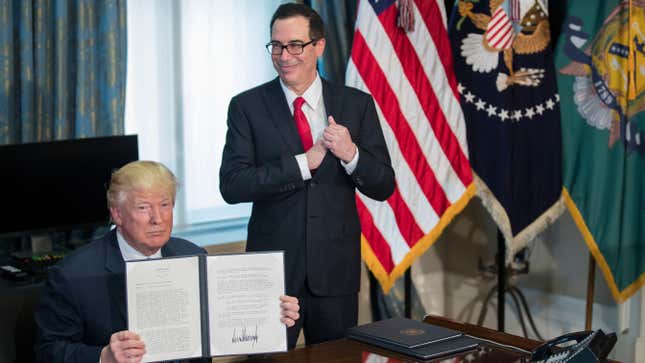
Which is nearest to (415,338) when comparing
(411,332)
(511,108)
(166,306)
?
(411,332)

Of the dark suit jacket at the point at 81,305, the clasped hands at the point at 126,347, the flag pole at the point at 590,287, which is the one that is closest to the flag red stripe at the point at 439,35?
the flag pole at the point at 590,287

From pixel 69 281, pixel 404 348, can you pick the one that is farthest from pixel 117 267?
pixel 404 348

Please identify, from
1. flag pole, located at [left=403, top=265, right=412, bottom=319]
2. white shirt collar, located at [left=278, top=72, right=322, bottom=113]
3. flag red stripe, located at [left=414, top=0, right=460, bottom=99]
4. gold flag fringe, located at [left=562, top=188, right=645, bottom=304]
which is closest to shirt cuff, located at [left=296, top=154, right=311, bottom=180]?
white shirt collar, located at [left=278, top=72, right=322, bottom=113]

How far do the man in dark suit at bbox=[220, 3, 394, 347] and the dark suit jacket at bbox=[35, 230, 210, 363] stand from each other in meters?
0.67

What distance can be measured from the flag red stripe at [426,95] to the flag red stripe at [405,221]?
0.46 ft

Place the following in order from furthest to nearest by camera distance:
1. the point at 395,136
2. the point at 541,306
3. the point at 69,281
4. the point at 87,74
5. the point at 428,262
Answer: the point at 428,262, the point at 541,306, the point at 395,136, the point at 87,74, the point at 69,281

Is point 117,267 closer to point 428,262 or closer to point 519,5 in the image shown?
point 519,5

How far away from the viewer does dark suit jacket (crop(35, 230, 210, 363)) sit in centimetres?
220

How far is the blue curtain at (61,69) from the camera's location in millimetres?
3654

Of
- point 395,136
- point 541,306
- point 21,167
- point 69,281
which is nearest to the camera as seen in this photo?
point 69,281

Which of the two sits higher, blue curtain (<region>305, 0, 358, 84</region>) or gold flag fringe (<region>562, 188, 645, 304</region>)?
blue curtain (<region>305, 0, 358, 84</region>)

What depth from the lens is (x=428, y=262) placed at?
5281 millimetres

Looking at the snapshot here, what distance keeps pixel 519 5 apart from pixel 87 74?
6.14 ft

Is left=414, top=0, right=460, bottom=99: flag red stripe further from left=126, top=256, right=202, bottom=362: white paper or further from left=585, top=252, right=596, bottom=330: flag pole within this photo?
left=126, top=256, right=202, bottom=362: white paper
